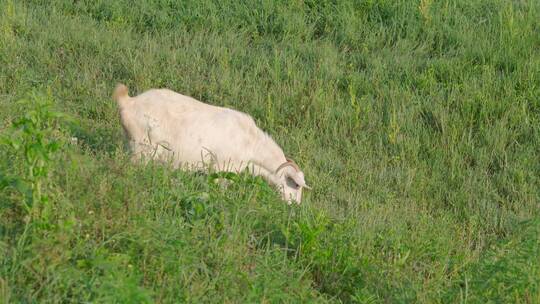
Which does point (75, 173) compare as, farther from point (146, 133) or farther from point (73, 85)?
point (73, 85)

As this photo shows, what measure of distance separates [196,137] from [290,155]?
4.94ft

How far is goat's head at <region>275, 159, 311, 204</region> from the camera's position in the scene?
23.7 ft

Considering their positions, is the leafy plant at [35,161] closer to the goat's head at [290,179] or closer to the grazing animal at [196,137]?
the grazing animal at [196,137]

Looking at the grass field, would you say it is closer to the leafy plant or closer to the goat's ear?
the leafy plant

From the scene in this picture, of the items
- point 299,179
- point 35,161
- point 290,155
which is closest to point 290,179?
point 299,179

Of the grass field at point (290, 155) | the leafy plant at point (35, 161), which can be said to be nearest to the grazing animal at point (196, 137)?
the grass field at point (290, 155)

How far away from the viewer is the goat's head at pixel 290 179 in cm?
722

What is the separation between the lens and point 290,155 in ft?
26.8

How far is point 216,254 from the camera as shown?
4.98 meters

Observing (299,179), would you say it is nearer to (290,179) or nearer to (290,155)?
(290,179)

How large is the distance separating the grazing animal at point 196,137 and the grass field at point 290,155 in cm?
36

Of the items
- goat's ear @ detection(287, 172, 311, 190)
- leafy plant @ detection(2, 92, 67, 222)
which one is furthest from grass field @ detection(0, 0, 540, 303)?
goat's ear @ detection(287, 172, 311, 190)

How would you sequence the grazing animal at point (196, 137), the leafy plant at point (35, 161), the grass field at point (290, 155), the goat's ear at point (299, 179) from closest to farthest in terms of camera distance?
the leafy plant at point (35, 161), the grass field at point (290, 155), the grazing animal at point (196, 137), the goat's ear at point (299, 179)

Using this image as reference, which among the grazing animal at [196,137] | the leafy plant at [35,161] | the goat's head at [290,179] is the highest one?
the leafy plant at [35,161]
